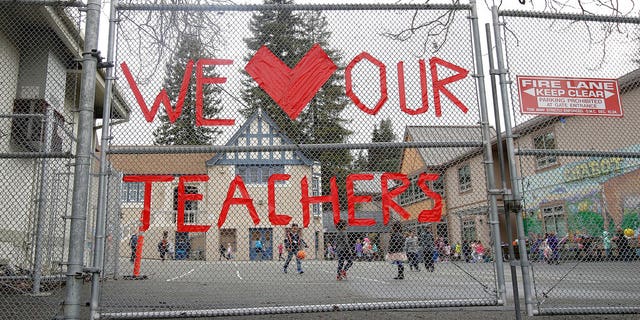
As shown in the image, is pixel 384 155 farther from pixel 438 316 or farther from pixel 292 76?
pixel 438 316

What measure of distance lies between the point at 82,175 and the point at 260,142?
168cm

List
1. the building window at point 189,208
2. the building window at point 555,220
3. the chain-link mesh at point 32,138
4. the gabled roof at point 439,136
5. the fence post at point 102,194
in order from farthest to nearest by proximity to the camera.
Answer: the chain-link mesh at point 32,138, the building window at point 555,220, the gabled roof at point 439,136, the building window at point 189,208, the fence post at point 102,194

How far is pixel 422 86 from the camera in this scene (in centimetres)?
516

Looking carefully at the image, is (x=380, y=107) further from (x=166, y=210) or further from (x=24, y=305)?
(x=24, y=305)

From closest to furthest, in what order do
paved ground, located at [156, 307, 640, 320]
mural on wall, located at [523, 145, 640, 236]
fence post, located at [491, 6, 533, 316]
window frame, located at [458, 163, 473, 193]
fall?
fence post, located at [491, 6, 533, 316]
paved ground, located at [156, 307, 640, 320]
mural on wall, located at [523, 145, 640, 236]
window frame, located at [458, 163, 473, 193]

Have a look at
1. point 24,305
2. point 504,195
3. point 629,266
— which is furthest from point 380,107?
point 24,305

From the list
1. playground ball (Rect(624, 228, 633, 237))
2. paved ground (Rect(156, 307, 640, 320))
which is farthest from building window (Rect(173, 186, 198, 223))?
playground ball (Rect(624, 228, 633, 237))

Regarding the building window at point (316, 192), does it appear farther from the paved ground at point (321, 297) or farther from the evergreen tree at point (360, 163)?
the paved ground at point (321, 297)

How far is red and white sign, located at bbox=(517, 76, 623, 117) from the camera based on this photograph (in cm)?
502

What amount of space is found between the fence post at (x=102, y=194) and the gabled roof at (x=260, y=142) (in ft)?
3.69

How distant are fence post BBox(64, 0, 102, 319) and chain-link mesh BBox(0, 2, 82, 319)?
289 centimetres

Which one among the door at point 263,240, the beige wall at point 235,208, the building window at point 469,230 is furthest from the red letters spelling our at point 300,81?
the building window at point 469,230

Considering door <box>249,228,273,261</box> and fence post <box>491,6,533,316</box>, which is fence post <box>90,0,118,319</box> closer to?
door <box>249,228,273,261</box>

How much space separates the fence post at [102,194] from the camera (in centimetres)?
438
